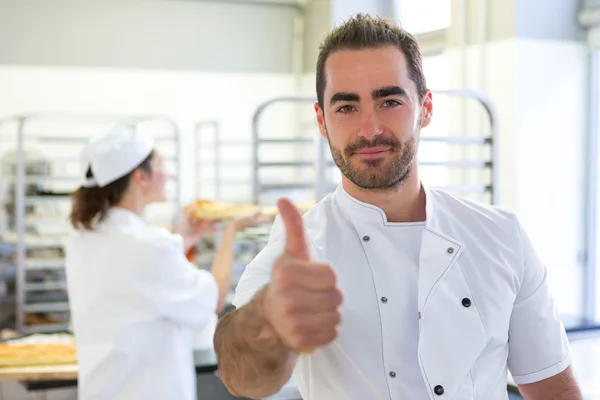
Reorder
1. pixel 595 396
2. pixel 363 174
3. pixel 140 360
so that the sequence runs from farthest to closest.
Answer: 1. pixel 140 360
2. pixel 595 396
3. pixel 363 174

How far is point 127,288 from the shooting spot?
219cm

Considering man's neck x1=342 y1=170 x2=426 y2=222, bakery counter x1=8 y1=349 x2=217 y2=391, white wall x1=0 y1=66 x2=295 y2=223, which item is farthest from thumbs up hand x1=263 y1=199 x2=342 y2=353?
white wall x1=0 y1=66 x2=295 y2=223

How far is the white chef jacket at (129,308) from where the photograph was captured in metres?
2.20

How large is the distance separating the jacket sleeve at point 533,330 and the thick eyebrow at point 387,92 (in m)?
0.40

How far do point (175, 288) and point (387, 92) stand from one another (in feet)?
4.08

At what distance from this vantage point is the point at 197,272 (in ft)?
7.80

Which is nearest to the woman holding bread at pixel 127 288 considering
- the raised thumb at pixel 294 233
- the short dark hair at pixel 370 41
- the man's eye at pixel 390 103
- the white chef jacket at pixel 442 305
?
the white chef jacket at pixel 442 305

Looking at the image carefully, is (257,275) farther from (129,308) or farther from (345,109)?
(129,308)

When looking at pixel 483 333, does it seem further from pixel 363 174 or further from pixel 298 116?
pixel 298 116

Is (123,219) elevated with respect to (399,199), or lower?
lower

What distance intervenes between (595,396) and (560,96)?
1.61 metres

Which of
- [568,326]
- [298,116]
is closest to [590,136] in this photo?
[568,326]

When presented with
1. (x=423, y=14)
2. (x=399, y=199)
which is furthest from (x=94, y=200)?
(x=423, y=14)

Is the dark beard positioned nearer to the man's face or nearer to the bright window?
the man's face
